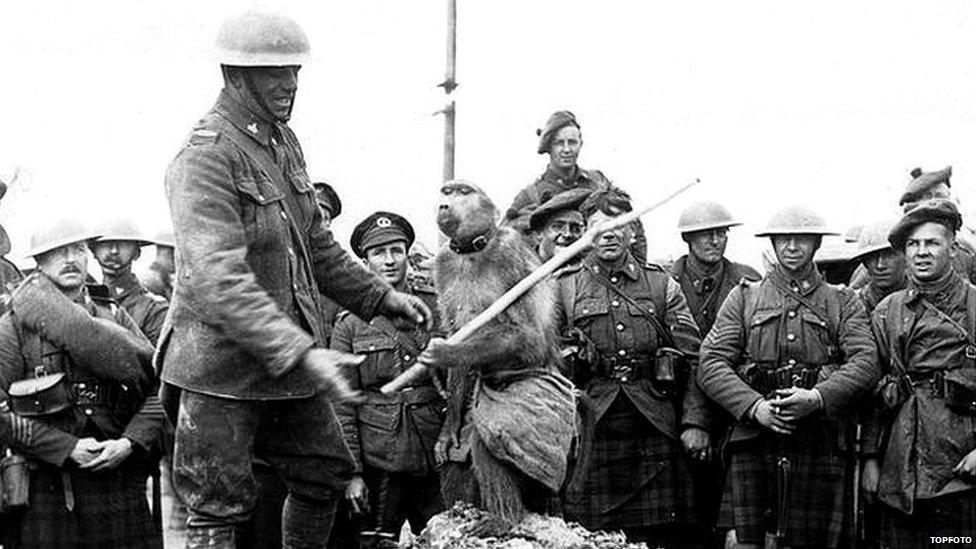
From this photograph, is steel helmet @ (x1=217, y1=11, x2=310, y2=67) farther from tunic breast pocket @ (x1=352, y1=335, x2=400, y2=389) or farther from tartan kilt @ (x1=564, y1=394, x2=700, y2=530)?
tartan kilt @ (x1=564, y1=394, x2=700, y2=530)

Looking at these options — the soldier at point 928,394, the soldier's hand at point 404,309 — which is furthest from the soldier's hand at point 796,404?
the soldier's hand at point 404,309

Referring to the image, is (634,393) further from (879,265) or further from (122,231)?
(122,231)

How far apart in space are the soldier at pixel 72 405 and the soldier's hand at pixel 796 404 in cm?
333

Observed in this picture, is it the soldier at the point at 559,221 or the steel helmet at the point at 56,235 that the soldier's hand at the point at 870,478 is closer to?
the soldier at the point at 559,221

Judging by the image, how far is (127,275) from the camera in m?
8.76

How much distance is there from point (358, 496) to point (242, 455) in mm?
2698

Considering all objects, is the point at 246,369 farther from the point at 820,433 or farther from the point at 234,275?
the point at 820,433

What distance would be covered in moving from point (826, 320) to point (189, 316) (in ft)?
13.5

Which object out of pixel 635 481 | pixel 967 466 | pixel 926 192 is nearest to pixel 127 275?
pixel 635 481

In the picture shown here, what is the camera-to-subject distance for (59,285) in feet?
24.4

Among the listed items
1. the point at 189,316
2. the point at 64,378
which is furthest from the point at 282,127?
the point at 64,378

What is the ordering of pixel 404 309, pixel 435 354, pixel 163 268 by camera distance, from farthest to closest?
pixel 163 268, pixel 435 354, pixel 404 309

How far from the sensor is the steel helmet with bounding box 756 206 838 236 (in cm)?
817

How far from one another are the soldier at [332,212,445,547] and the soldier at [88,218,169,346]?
1139mm
